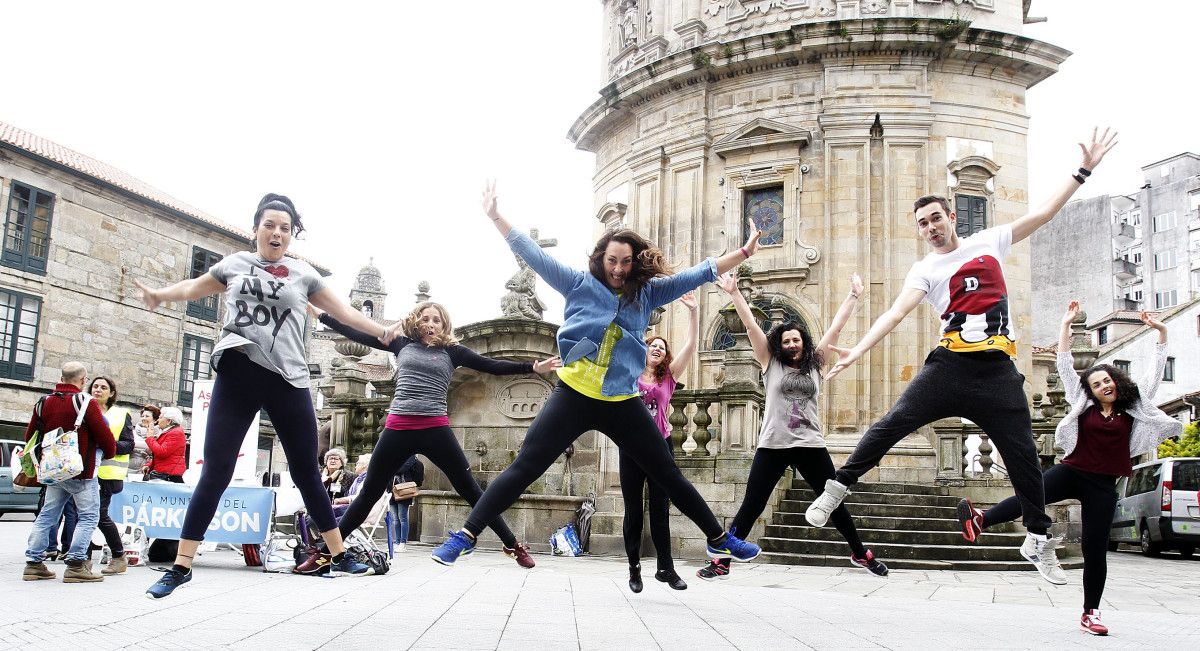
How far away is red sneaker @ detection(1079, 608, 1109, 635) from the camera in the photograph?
218 inches

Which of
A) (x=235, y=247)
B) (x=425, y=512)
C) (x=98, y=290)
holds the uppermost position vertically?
(x=235, y=247)

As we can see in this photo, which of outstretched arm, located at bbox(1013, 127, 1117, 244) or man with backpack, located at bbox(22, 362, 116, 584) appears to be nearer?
outstretched arm, located at bbox(1013, 127, 1117, 244)

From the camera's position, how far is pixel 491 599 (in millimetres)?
6578

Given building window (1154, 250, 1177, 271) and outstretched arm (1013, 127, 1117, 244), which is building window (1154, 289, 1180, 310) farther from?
outstretched arm (1013, 127, 1117, 244)

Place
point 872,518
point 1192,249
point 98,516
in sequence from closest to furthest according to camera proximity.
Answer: point 98,516 → point 872,518 → point 1192,249

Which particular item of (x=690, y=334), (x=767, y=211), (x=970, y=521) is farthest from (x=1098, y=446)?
(x=767, y=211)

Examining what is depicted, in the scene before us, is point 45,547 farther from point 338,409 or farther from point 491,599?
point 338,409

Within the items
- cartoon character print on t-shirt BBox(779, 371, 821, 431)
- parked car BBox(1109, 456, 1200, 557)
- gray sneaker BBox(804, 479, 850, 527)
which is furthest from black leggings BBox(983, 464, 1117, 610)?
parked car BBox(1109, 456, 1200, 557)

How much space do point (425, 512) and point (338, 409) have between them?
3204 mm

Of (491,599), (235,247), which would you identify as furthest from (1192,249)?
(491,599)

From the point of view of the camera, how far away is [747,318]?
22.5 feet

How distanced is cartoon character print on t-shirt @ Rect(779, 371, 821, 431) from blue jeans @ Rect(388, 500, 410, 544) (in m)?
8.35

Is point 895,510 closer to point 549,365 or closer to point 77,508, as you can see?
point 549,365

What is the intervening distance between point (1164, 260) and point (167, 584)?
A: 218 feet
